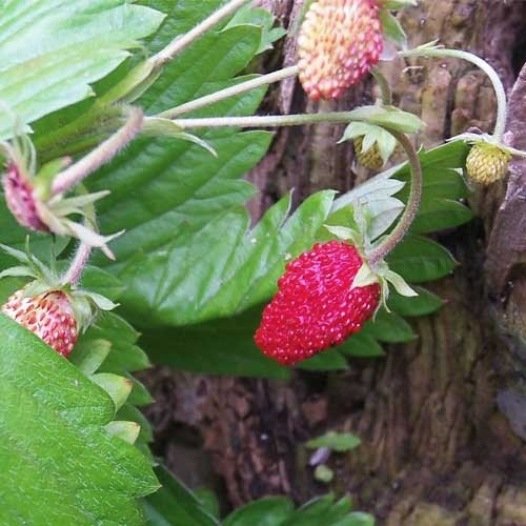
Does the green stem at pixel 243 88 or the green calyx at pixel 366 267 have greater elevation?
the green stem at pixel 243 88

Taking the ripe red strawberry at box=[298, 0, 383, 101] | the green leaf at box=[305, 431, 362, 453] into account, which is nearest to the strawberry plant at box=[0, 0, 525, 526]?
the ripe red strawberry at box=[298, 0, 383, 101]

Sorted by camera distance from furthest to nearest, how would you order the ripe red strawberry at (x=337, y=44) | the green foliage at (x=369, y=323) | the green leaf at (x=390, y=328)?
the green leaf at (x=390, y=328)
the green foliage at (x=369, y=323)
the ripe red strawberry at (x=337, y=44)

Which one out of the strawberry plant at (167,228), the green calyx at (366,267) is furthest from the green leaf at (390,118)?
the green calyx at (366,267)

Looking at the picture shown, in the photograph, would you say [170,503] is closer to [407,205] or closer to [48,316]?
[48,316]

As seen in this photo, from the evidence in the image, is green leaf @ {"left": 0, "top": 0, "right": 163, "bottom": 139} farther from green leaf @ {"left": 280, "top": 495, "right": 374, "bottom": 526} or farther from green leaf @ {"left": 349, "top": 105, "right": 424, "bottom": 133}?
green leaf @ {"left": 280, "top": 495, "right": 374, "bottom": 526}

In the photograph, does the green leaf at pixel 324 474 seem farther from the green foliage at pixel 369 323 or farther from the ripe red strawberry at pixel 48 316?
the ripe red strawberry at pixel 48 316

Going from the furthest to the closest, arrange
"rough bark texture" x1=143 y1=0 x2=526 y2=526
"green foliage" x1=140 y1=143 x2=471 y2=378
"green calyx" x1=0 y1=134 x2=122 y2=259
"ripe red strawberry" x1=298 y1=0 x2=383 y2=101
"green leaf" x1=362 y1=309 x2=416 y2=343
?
"green leaf" x1=362 y1=309 x2=416 y2=343 → "rough bark texture" x1=143 y1=0 x2=526 y2=526 → "green foliage" x1=140 y1=143 x2=471 y2=378 → "ripe red strawberry" x1=298 y1=0 x2=383 y2=101 → "green calyx" x1=0 y1=134 x2=122 y2=259

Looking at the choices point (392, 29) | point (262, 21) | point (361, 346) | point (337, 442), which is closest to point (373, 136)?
point (392, 29)
